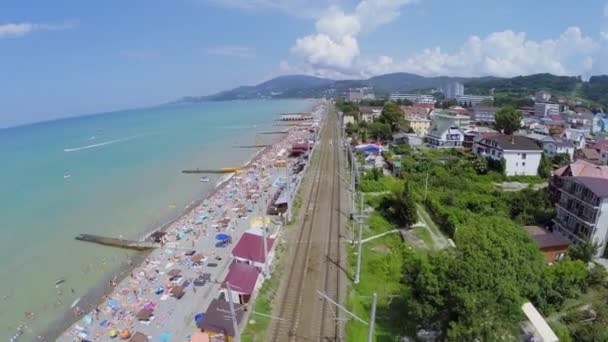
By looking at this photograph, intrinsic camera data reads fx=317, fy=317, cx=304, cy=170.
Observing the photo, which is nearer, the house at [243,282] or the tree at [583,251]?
the house at [243,282]

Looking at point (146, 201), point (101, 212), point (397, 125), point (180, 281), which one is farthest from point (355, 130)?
point (180, 281)

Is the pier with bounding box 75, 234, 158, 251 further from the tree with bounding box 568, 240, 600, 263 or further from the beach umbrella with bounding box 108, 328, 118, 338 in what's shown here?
the tree with bounding box 568, 240, 600, 263

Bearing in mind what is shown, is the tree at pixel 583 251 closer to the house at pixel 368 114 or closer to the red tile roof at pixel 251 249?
the red tile roof at pixel 251 249

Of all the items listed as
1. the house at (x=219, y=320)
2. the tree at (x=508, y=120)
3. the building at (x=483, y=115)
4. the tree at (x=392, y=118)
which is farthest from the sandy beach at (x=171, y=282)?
the building at (x=483, y=115)

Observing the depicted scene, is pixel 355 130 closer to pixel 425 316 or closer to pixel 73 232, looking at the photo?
pixel 73 232

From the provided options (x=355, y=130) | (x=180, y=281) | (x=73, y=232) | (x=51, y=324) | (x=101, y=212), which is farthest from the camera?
(x=355, y=130)

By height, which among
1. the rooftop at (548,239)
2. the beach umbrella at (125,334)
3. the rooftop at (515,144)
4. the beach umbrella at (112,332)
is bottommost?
the beach umbrella at (112,332)

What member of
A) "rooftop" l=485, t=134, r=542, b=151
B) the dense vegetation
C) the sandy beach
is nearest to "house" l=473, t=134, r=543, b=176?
"rooftop" l=485, t=134, r=542, b=151

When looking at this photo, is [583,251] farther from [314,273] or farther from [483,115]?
[483,115]
